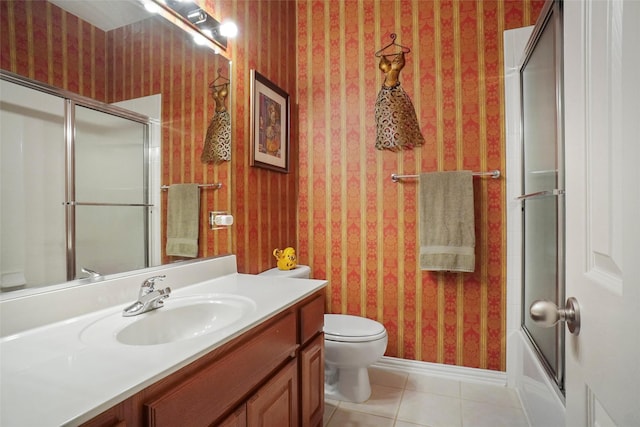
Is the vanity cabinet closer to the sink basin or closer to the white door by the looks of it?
the sink basin

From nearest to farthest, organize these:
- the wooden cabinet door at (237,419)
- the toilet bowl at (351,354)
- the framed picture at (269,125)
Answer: the wooden cabinet door at (237,419) → the toilet bowl at (351,354) → the framed picture at (269,125)

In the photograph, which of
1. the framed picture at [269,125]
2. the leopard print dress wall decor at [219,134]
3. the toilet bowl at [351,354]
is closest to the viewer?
the leopard print dress wall decor at [219,134]

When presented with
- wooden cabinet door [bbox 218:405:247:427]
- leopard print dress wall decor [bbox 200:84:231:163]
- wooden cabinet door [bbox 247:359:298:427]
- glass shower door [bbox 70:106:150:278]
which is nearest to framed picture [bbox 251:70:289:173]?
leopard print dress wall decor [bbox 200:84:231:163]

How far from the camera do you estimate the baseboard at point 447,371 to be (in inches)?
76.2

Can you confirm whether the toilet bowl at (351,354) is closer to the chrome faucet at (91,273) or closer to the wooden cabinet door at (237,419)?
the wooden cabinet door at (237,419)

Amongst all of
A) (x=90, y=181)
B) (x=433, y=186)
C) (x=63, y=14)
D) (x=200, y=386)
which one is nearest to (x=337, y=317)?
(x=433, y=186)

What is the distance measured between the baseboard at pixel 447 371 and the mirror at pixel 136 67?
53.9 inches

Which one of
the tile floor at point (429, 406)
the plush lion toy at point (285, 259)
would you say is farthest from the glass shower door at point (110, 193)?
the tile floor at point (429, 406)

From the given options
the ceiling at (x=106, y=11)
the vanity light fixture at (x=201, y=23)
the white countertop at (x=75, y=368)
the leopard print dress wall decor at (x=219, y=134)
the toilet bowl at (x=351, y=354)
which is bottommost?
the toilet bowl at (x=351, y=354)

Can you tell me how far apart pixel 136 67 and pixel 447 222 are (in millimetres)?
1731

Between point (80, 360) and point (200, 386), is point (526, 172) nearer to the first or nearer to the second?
point (200, 386)

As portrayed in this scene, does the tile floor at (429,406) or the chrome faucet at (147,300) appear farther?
the tile floor at (429,406)

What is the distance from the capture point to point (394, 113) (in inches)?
77.7

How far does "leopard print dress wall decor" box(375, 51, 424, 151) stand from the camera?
1.95 m
